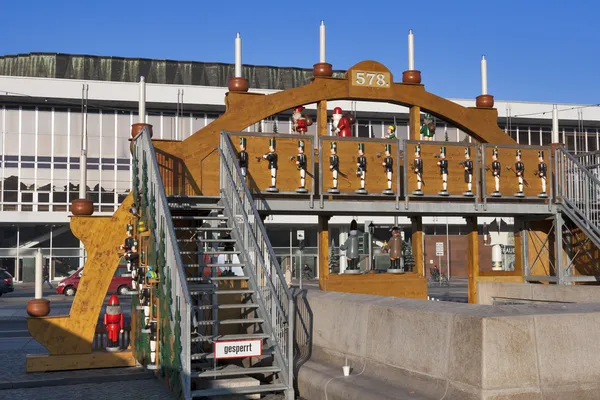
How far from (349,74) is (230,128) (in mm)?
2576

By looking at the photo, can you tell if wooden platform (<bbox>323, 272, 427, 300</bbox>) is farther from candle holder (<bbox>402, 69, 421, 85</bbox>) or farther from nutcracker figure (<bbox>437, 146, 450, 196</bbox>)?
candle holder (<bbox>402, 69, 421, 85</bbox>)

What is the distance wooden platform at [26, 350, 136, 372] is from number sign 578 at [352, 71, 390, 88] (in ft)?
21.4

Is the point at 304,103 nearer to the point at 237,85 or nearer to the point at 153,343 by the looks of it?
the point at 237,85

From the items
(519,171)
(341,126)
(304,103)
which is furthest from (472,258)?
(304,103)

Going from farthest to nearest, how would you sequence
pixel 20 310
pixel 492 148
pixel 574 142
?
pixel 574 142
pixel 20 310
pixel 492 148

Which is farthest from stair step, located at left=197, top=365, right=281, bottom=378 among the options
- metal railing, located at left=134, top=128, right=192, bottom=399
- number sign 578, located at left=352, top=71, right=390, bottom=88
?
number sign 578, located at left=352, top=71, right=390, bottom=88

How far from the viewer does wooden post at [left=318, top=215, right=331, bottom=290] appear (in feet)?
47.9

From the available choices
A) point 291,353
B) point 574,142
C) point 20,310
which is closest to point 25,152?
point 20,310

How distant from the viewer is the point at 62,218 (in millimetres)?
53000

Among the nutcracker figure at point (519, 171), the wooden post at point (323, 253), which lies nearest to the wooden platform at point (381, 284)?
the wooden post at point (323, 253)

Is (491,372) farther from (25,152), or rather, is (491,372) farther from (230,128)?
(25,152)

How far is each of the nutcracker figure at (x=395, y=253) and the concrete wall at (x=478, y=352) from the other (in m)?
6.47

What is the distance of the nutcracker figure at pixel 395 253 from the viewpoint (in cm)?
1570

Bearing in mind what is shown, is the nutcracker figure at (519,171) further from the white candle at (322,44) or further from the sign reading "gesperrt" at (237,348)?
the sign reading "gesperrt" at (237,348)
